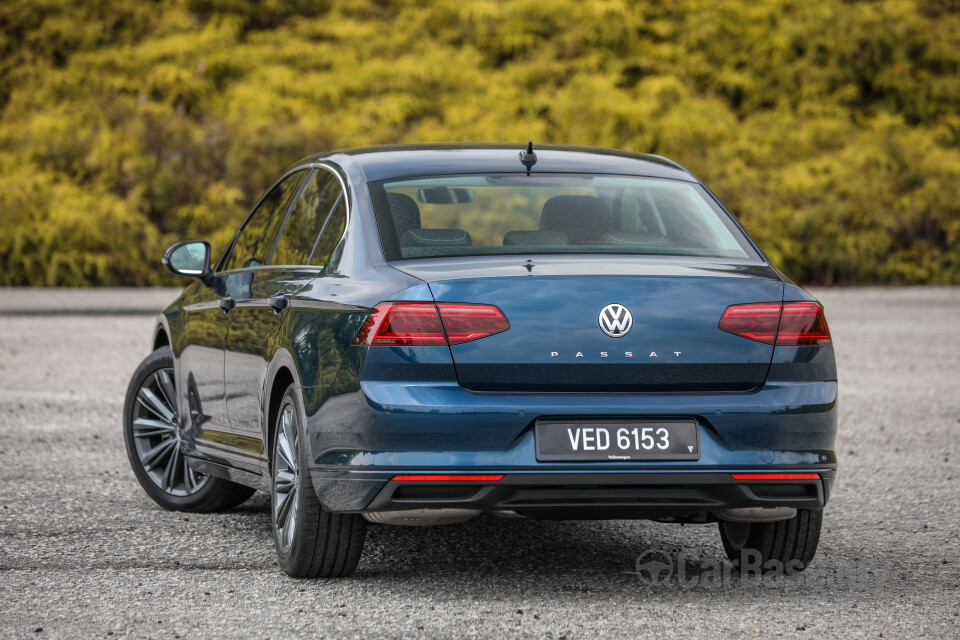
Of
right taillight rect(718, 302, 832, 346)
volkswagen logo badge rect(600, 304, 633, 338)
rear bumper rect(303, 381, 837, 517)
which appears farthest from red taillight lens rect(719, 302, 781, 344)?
volkswagen logo badge rect(600, 304, 633, 338)

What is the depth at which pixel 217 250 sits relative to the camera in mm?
25750

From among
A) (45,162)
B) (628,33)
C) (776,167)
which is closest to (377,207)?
(45,162)

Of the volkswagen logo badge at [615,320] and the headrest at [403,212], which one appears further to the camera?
the headrest at [403,212]

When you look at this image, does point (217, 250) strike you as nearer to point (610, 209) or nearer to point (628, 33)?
point (628, 33)

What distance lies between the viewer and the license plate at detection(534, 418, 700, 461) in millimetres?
4559

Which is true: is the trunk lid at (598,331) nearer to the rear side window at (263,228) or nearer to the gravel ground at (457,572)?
the gravel ground at (457,572)

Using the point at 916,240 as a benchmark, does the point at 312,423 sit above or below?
above

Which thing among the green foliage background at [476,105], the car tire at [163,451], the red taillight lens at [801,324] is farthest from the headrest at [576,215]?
the green foliage background at [476,105]

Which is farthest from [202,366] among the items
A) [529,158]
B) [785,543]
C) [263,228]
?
[785,543]

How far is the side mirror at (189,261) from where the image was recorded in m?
6.42

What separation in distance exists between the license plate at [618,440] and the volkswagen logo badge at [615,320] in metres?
0.28

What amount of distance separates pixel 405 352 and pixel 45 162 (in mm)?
23327

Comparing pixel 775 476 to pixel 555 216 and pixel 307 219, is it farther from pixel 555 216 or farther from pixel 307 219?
pixel 307 219

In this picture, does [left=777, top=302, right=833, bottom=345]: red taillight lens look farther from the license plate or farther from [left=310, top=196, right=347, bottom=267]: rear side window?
[left=310, top=196, right=347, bottom=267]: rear side window
